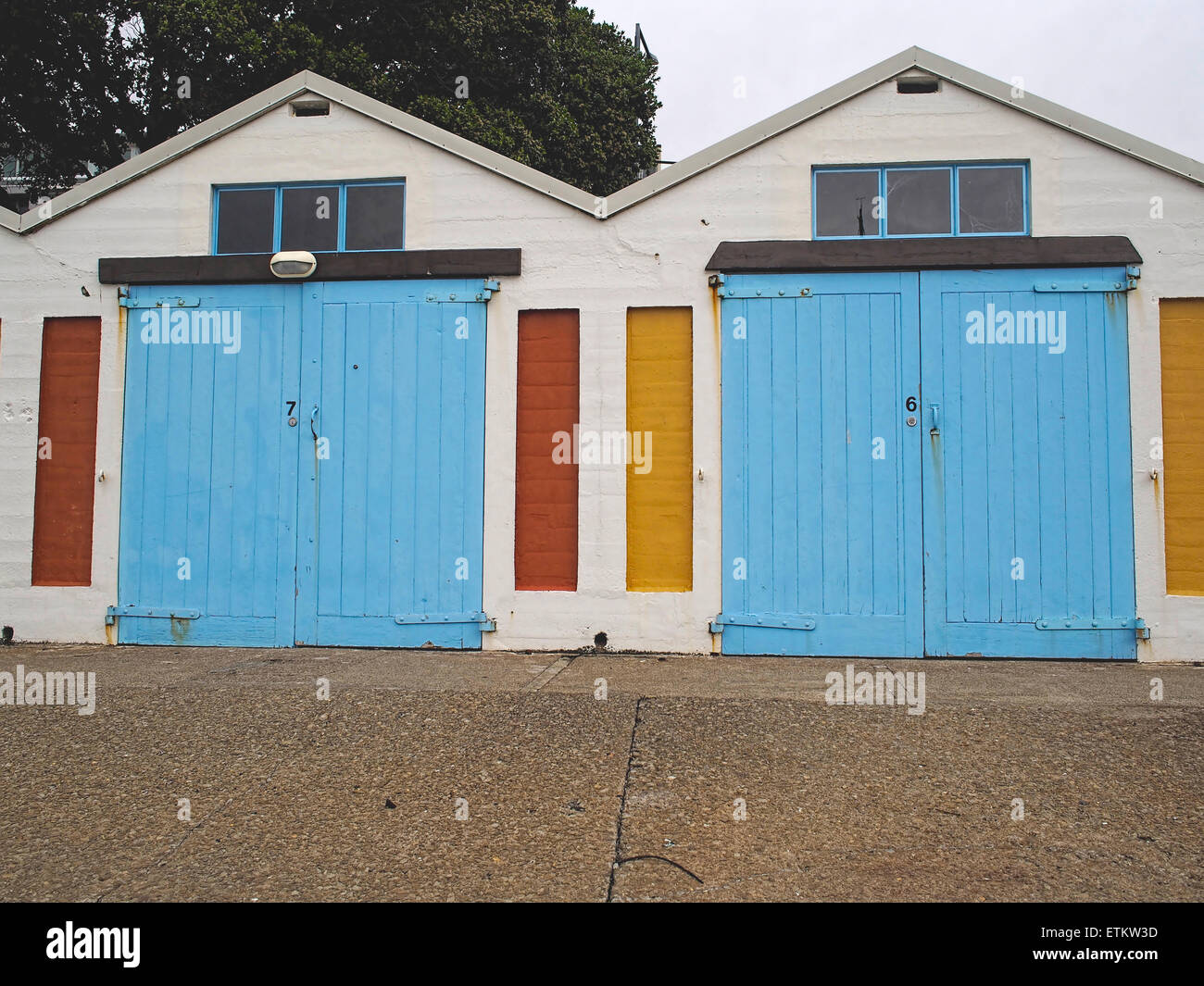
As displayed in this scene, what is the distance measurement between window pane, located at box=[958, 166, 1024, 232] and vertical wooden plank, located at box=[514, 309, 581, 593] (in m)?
3.17

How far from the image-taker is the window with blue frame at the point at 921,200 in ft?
21.0

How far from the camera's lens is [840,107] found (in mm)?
6484

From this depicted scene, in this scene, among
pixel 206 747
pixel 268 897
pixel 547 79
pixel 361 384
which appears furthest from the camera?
pixel 547 79

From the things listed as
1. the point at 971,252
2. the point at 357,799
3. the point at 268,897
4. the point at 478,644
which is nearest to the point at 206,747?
the point at 357,799

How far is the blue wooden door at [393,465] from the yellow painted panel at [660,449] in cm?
123

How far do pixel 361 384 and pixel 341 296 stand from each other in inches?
29.9

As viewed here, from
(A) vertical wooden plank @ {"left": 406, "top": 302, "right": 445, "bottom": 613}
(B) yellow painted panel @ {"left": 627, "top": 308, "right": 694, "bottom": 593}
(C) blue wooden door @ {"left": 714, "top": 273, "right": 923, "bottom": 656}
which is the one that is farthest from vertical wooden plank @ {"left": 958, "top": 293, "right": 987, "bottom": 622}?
(A) vertical wooden plank @ {"left": 406, "top": 302, "right": 445, "bottom": 613}

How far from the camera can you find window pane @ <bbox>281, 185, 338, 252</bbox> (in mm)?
6902

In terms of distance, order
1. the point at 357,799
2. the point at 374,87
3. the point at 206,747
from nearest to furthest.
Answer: the point at 357,799 → the point at 206,747 → the point at 374,87

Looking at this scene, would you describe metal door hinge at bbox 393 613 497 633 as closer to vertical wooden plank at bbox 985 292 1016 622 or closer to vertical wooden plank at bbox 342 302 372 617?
vertical wooden plank at bbox 342 302 372 617

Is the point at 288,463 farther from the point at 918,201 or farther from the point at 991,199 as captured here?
the point at 991,199

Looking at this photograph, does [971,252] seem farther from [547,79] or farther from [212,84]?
[212,84]

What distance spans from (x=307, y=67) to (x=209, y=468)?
36.7 feet
